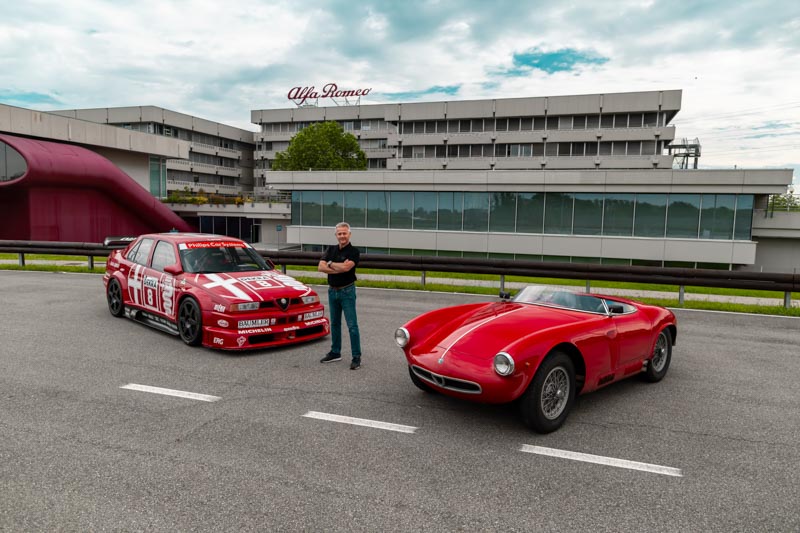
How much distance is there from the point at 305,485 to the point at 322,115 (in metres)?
74.0

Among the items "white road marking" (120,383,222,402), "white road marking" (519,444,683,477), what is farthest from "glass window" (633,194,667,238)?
"white road marking" (120,383,222,402)

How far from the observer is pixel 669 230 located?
2742cm

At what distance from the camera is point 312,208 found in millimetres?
33219

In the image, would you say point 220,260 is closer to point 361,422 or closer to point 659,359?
point 361,422

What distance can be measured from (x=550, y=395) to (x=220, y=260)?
18.2ft

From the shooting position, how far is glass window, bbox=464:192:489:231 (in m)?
29.7

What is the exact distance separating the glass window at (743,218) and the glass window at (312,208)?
73.1 ft

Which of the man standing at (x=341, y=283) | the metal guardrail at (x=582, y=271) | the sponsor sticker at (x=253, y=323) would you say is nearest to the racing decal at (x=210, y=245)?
the sponsor sticker at (x=253, y=323)

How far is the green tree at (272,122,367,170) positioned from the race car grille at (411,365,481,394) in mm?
52033

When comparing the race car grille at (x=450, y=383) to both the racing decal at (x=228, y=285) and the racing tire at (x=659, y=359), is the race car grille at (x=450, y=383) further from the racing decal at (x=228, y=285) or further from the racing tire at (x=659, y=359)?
the racing decal at (x=228, y=285)

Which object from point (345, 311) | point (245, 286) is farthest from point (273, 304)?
point (345, 311)

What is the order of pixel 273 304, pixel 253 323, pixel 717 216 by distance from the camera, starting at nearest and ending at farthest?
pixel 253 323 → pixel 273 304 → pixel 717 216

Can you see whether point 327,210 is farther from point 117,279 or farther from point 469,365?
point 469,365

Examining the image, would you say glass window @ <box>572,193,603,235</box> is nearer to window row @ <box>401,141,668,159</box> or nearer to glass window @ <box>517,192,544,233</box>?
glass window @ <box>517,192,544,233</box>
